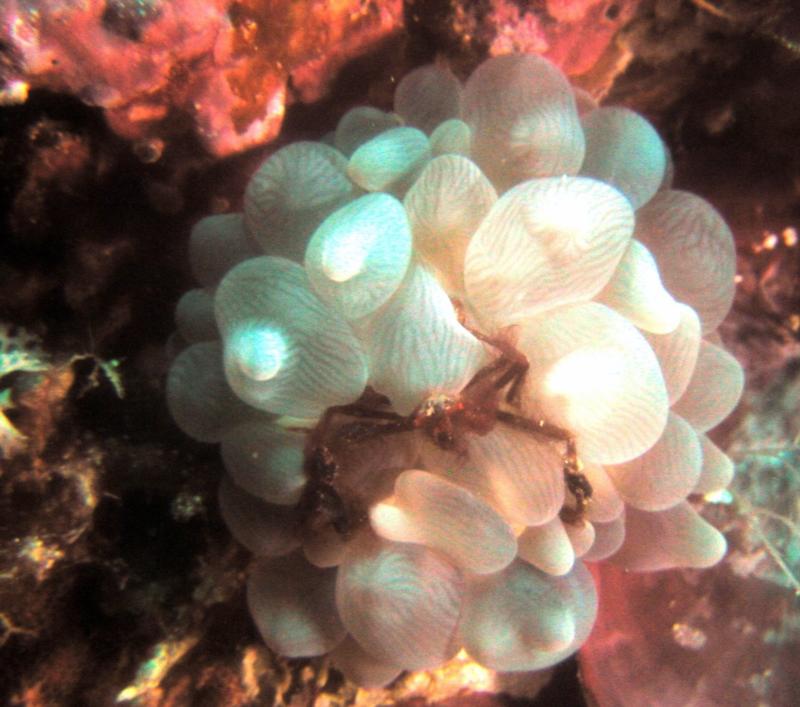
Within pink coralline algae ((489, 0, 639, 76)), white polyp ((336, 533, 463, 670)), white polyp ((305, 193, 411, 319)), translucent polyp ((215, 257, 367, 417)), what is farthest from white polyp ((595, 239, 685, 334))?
pink coralline algae ((489, 0, 639, 76))

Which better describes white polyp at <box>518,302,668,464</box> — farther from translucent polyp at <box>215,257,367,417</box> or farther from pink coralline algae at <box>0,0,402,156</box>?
pink coralline algae at <box>0,0,402,156</box>

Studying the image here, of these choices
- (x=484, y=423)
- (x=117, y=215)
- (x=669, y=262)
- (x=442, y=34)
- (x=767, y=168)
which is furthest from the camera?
(x=767, y=168)

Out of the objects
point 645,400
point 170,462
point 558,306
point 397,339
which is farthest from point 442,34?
point 170,462

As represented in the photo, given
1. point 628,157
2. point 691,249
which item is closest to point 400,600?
point 691,249

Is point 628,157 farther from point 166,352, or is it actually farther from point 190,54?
point 166,352

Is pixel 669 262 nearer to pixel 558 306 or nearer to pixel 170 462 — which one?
pixel 558 306

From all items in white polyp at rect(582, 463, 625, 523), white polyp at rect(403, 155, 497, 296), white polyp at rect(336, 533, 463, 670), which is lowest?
white polyp at rect(336, 533, 463, 670)

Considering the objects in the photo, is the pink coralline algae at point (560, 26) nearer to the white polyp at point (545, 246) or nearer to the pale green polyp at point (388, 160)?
the pale green polyp at point (388, 160)
